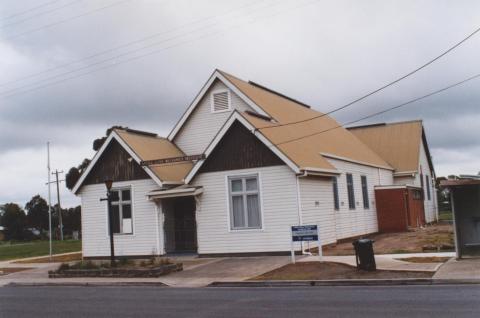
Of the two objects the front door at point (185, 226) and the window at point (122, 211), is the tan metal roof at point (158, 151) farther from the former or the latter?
the window at point (122, 211)

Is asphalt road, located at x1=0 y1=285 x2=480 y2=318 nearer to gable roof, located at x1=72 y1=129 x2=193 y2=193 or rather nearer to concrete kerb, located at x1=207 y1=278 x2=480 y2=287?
concrete kerb, located at x1=207 y1=278 x2=480 y2=287

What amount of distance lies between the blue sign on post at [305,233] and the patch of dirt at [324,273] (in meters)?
0.82

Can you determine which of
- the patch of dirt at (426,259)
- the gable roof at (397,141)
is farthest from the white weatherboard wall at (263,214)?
the gable roof at (397,141)

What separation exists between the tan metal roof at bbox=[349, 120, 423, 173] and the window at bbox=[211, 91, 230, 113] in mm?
16193

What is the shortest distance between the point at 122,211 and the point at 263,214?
23.9ft

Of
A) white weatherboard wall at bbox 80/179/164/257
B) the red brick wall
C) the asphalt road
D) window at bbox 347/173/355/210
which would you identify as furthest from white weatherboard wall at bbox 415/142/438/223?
the asphalt road

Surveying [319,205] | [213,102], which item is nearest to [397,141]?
[213,102]

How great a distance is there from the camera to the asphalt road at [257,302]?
11.0m

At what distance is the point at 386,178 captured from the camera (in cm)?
3816

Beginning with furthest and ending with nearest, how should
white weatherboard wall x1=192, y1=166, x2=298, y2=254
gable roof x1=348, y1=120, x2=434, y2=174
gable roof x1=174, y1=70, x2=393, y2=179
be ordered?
gable roof x1=348, y1=120, x2=434, y2=174 < gable roof x1=174, y1=70, x2=393, y2=179 < white weatherboard wall x1=192, y1=166, x2=298, y2=254

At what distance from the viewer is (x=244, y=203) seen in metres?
24.2

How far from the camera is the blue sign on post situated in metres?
19.8

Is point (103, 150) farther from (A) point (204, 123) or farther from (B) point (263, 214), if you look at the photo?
(B) point (263, 214)

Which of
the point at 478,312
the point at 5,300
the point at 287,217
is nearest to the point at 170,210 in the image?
the point at 287,217
